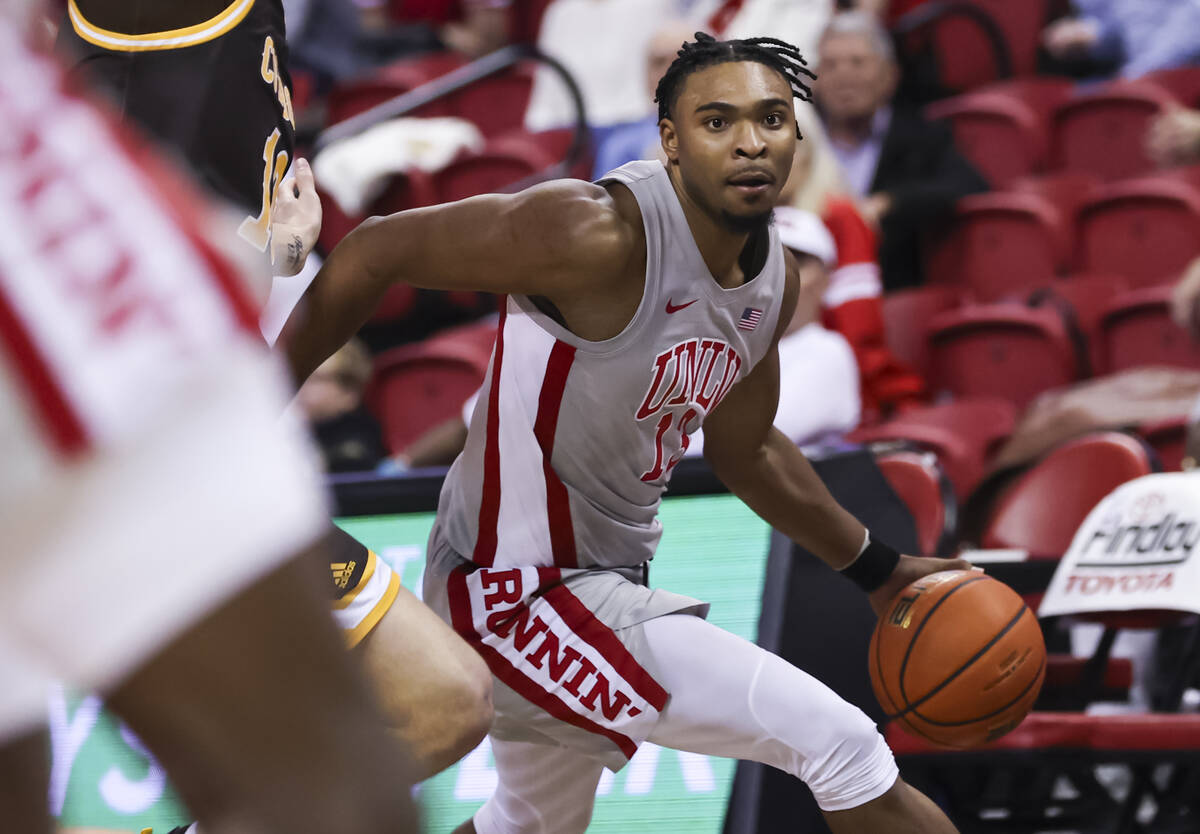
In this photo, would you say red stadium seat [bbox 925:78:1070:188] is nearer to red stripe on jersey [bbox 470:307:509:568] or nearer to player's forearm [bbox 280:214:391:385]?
red stripe on jersey [bbox 470:307:509:568]

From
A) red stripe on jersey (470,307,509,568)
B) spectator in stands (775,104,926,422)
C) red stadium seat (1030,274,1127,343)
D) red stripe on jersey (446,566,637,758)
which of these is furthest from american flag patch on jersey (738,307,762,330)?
red stadium seat (1030,274,1127,343)

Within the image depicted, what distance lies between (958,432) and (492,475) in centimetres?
247

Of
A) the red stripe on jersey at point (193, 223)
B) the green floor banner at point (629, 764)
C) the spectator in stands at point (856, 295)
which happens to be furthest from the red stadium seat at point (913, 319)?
the red stripe on jersey at point (193, 223)

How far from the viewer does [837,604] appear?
3.41 metres

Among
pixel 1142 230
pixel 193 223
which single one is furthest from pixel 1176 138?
pixel 193 223

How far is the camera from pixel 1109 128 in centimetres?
648

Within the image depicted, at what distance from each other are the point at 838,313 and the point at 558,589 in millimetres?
2667

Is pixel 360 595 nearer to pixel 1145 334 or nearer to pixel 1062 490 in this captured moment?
pixel 1062 490

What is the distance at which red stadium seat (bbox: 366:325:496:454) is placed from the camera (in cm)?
562

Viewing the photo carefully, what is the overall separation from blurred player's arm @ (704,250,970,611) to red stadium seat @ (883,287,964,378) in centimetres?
277

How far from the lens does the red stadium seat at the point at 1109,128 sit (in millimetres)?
6336

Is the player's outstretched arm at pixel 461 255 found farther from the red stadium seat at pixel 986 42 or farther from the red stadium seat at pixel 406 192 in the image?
the red stadium seat at pixel 986 42

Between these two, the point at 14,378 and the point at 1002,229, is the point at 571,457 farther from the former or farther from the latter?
the point at 1002,229

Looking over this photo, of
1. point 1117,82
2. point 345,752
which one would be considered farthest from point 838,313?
point 345,752
